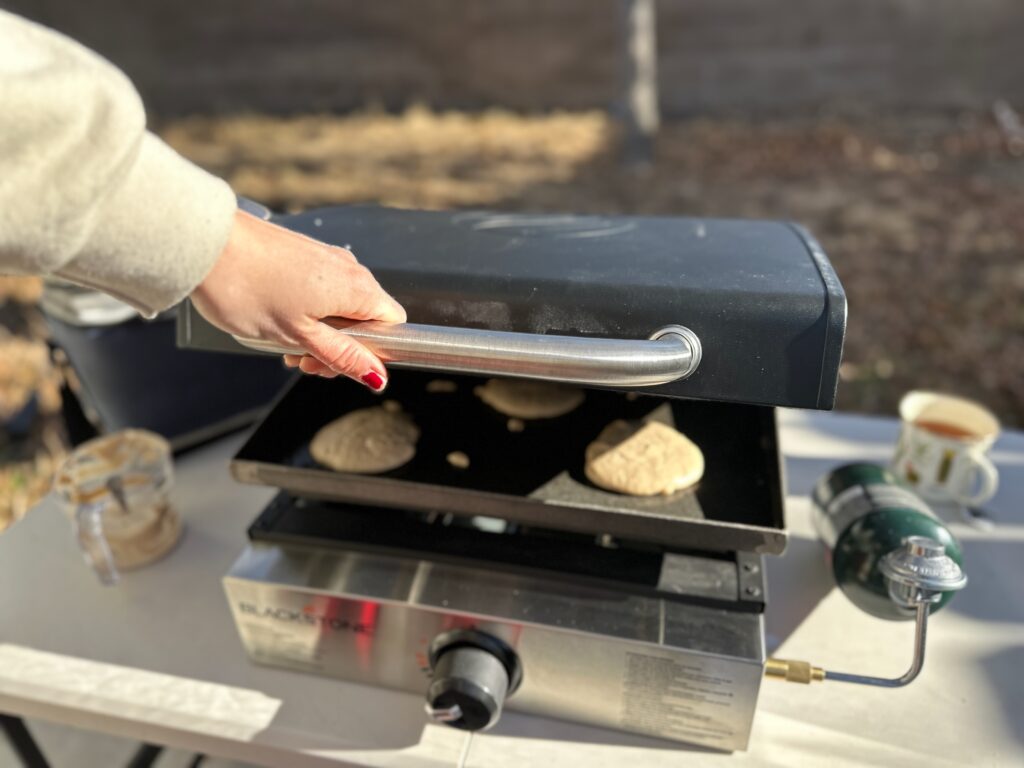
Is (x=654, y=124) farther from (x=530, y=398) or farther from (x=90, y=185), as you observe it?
(x=90, y=185)

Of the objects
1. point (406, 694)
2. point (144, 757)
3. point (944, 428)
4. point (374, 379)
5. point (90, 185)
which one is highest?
point (90, 185)

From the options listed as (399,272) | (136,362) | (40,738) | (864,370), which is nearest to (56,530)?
(136,362)

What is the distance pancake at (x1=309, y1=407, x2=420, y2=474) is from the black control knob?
11.8 inches

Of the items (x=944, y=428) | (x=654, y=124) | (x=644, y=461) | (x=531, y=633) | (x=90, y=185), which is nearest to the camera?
(x=90, y=185)

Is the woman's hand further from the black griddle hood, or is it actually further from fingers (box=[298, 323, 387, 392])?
the black griddle hood

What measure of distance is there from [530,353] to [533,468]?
0.45 m

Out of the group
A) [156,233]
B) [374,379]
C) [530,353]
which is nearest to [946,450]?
[530,353]

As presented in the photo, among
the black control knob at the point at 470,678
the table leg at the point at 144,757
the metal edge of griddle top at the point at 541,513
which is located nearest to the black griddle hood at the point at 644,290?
the metal edge of griddle top at the point at 541,513

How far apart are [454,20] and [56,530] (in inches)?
268

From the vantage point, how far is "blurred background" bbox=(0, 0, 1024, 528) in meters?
3.82

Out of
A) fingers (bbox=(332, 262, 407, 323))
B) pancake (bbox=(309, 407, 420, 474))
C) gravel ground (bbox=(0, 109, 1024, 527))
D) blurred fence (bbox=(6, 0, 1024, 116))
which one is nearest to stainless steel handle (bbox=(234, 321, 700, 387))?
fingers (bbox=(332, 262, 407, 323))

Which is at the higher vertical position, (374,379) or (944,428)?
(374,379)

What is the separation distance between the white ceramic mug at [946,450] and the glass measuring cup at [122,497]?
1.48 meters

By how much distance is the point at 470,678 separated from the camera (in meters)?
0.94
